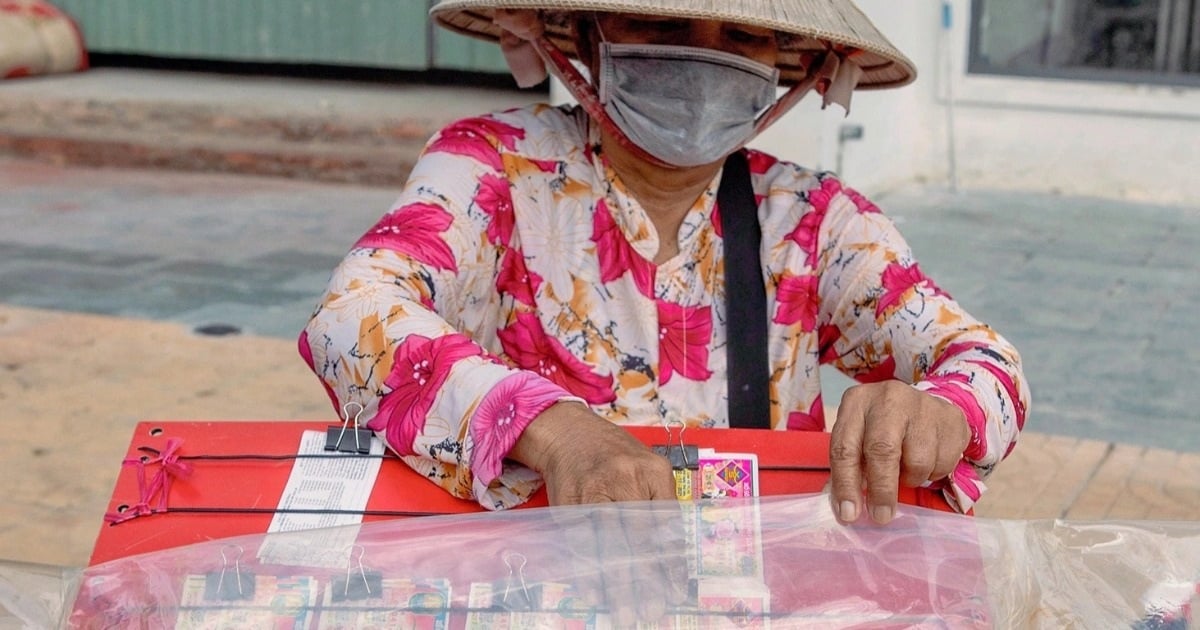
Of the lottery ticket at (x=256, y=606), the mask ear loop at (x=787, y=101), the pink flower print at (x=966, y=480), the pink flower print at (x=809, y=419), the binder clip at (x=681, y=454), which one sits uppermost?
Result: the mask ear loop at (x=787, y=101)

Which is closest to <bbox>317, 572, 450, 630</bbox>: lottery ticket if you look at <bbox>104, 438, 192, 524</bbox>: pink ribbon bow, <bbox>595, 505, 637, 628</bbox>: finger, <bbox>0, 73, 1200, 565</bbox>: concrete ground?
<bbox>595, 505, 637, 628</bbox>: finger

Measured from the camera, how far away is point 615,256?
1.84 meters

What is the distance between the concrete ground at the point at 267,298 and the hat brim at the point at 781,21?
1328 millimetres

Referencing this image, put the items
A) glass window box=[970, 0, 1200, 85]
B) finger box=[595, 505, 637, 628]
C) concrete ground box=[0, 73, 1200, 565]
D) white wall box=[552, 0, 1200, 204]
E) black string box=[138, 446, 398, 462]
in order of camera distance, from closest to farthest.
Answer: finger box=[595, 505, 637, 628] < black string box=[138, 446, 398, 462] < concrete ground box=[0, 73, 1200, 565] < white wall box=[552, 0, 1200, 204] < glass window box=[970, 0, 1200, 85]

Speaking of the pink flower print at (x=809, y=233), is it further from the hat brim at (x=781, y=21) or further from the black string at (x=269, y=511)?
the black string at (x=269, y=511)

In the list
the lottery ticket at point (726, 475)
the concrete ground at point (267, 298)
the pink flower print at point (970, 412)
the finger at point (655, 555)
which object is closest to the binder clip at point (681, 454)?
the lottery ticket at point (726, 475)

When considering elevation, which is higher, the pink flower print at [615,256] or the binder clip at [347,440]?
the pink flower print at [615,256]

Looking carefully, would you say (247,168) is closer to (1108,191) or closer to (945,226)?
(945,226)

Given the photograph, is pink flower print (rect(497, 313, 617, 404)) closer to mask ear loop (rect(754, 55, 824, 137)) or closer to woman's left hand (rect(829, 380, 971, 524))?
mask ear loop (rect(754, 55, 824, 137))

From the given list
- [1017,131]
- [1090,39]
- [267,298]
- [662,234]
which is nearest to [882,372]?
[662,234]

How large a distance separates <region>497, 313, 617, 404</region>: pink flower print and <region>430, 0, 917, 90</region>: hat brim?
40 centimetres

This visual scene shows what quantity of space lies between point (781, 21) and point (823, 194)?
297 millimetres

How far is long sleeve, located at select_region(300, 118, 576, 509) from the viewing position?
54.3 inches

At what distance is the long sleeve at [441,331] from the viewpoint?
1380mm
